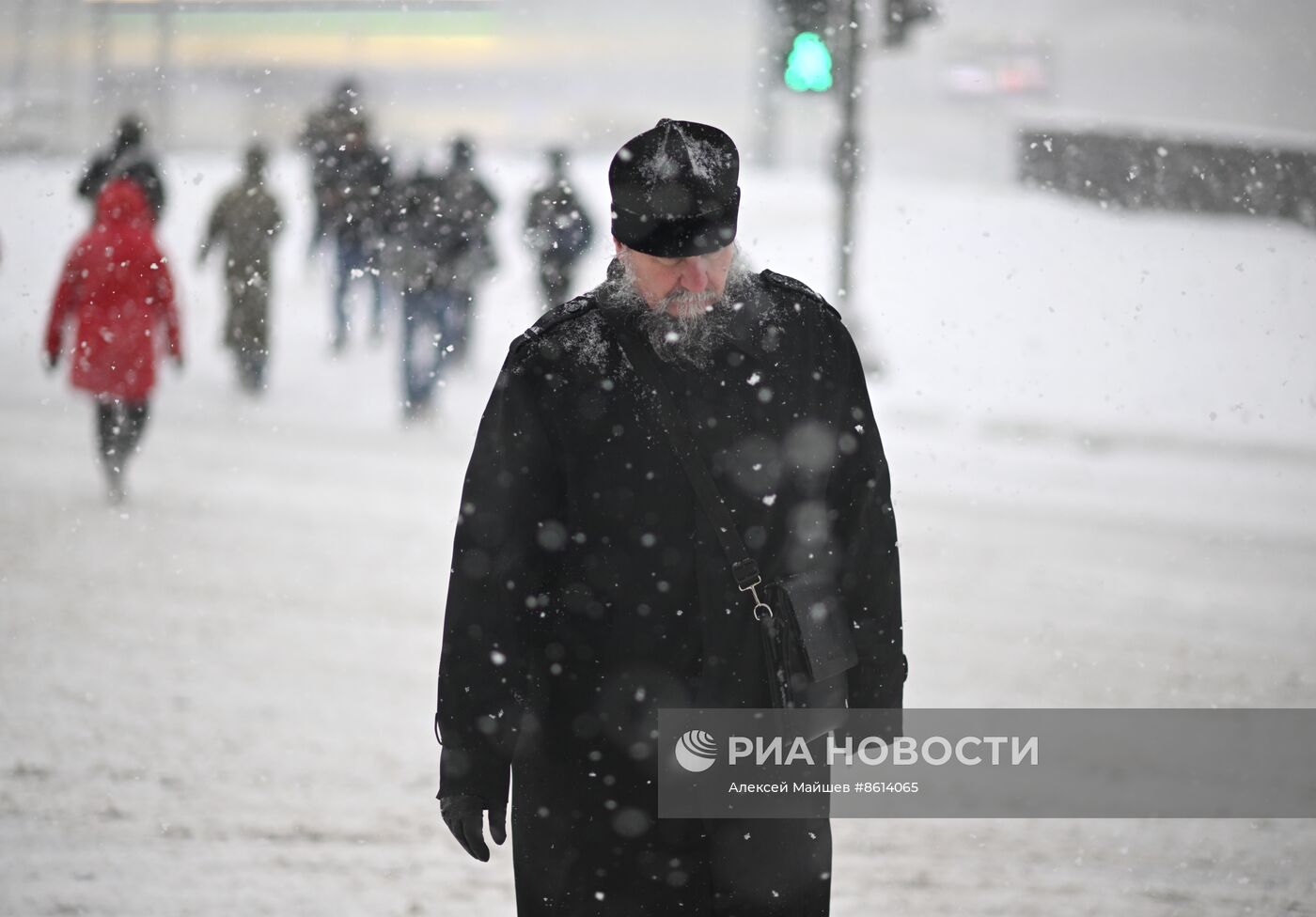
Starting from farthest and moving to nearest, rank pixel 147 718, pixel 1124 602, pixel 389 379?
1. pixel 389 379
2. pixel 1124 602
3. pixel 147 718

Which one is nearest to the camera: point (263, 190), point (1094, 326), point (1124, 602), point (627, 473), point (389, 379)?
point (627, 473)

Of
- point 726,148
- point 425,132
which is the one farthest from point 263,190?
point 726,148

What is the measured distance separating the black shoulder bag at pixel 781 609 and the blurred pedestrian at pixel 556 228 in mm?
4994

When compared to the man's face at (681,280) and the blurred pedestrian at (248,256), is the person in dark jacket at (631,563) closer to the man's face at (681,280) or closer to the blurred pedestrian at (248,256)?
the man's face at (681,280)

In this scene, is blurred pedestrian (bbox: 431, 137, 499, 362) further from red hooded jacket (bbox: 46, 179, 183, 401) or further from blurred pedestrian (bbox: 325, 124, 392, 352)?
red hooded jacket (bbox: 46, 179, 183, 401)

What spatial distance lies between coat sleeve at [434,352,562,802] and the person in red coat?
5608 millimetres

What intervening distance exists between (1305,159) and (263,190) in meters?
6.71

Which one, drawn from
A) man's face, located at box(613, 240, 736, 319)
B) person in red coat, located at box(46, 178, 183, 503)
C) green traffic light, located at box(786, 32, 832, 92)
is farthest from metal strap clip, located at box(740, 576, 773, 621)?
person in red coat, located at box(46, 178, 183, 503)

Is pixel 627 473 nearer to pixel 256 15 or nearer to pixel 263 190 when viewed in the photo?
pixel 256 15

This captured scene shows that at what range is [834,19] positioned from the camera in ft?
22.6

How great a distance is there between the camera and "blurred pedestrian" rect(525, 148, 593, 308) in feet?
23.6

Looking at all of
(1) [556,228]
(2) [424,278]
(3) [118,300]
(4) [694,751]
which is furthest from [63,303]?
(4) [694,751]

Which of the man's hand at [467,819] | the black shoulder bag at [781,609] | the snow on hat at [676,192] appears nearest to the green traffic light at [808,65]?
the snow on hat at [676,192]

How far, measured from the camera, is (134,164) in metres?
7.60
